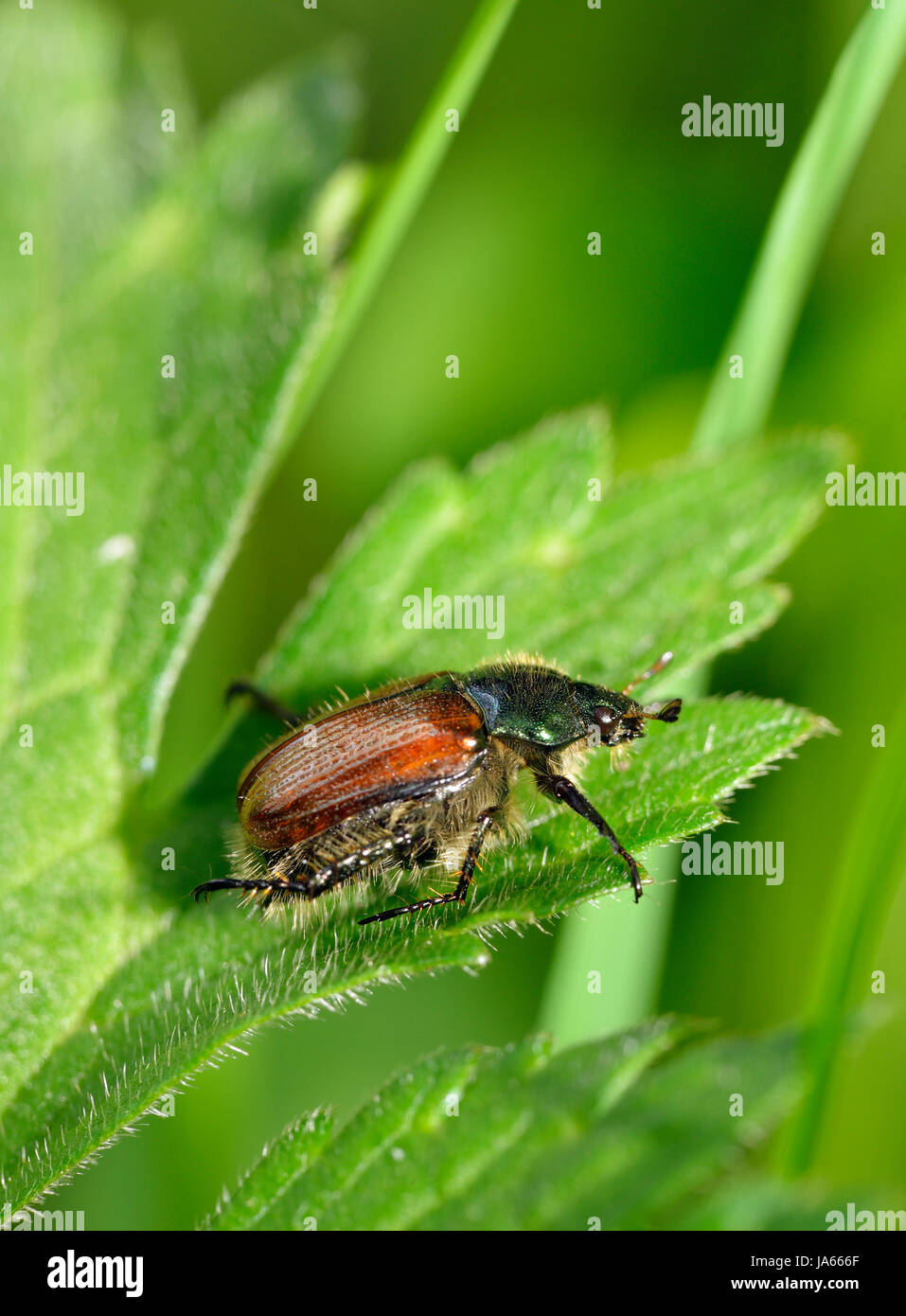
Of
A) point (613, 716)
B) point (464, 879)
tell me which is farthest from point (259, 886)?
point (613, 716)

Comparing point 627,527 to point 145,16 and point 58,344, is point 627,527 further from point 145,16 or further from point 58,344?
point 145,16

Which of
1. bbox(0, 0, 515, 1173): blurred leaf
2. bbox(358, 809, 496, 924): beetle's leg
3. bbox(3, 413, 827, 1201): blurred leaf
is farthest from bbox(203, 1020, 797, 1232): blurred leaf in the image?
bbox(0, 0, 515, 1173): blurred leaf

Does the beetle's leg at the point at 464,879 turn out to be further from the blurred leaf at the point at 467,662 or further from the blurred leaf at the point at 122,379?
the blurred leaf at the point at 122,379

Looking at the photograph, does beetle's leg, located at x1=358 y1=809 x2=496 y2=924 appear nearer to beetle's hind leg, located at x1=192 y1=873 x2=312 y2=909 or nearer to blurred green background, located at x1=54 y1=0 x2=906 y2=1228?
beetle's hind leg, located at x1=192 y1=873 x2=312 y2=909

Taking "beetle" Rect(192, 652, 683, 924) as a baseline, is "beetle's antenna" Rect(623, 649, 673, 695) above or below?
above

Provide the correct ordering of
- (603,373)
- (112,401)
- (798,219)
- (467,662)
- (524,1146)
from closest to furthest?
(524,1146), (467,662), (112,401), (798,219), (603,373)

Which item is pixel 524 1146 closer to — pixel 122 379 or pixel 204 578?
pixel 204 578

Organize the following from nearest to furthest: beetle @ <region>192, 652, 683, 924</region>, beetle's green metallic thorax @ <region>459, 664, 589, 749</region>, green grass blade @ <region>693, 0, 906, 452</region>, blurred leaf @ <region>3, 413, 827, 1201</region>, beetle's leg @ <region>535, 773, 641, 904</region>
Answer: blurred leaf @ <region>3, 413, 827, 1201</region>, beetle's leg @ <region>535, 773, 641, 904</region>, beetle @ <region>192, 652, 683, 924</region>, beetle's green metallic thorax @ <region>459, 664, 589, 749</region>, green grass blade @ <region>693, 0, 906, 452</region>

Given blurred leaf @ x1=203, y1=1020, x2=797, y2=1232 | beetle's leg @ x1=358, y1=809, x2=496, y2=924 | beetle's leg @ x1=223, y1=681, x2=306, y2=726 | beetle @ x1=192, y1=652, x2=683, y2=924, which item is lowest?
blurred leaf @ x1=203, y1=1020, x2=797, y2=1232
